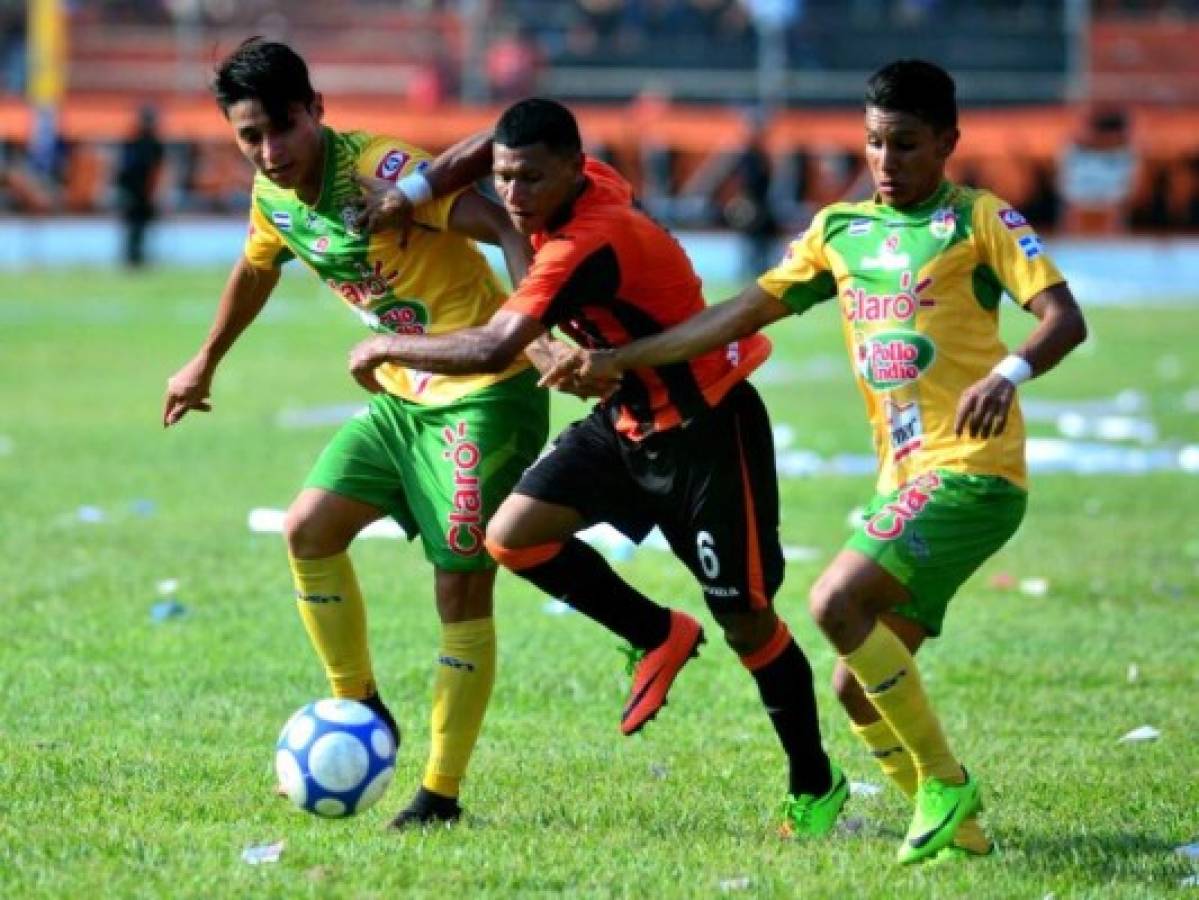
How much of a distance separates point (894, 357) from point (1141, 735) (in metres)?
2.18

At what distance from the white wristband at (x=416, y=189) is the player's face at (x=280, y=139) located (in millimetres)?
288

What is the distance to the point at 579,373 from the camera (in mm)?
6465

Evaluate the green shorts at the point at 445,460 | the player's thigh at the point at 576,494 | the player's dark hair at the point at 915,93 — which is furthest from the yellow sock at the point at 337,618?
the player's dark hair at the point at 915,93

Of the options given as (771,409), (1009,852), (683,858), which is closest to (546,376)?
(683,858)

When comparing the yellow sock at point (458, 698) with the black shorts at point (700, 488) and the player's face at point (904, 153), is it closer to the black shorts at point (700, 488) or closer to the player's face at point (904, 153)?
the black shorts at point (700, 488)

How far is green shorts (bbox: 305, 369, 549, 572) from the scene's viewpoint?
6.78 metres

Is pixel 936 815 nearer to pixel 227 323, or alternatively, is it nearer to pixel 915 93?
pixel 915 93

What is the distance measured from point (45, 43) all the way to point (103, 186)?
2449mm

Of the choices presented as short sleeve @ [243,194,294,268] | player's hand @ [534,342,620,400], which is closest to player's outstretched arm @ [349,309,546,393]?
player's hand @ [534,342,620,400]

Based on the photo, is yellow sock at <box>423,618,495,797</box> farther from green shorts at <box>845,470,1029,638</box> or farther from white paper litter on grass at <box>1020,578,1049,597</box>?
white paper litter on grass at <box>1020,578,1049,597</box>

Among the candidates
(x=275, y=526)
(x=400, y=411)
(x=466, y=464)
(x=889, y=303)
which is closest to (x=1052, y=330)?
(x=889, y=303)

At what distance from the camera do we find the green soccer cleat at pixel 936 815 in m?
6.11

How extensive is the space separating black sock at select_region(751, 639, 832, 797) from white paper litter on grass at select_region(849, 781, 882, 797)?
0.42 meters

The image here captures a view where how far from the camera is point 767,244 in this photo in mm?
33938
